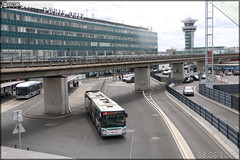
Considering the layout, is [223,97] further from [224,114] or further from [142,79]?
[142,79]

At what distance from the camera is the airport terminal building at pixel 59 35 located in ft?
236

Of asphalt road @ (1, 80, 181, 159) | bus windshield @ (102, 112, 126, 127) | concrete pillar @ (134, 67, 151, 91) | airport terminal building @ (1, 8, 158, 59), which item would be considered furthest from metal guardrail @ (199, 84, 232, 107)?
airport terminal building @ (1, 8, 158, 59)

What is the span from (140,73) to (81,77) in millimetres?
37465

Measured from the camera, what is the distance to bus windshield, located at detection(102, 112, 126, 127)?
76.0 feet

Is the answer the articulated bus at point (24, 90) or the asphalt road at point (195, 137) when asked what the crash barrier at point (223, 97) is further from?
the articulated bus at point (24, 90)

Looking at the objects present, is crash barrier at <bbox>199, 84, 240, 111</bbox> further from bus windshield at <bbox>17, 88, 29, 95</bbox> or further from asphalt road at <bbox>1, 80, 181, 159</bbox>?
bus windshield at <bbox>17, 88, 29, 95</bbox>

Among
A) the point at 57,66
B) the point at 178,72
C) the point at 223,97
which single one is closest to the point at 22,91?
the point at 57,66

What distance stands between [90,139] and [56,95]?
12659 millimetres

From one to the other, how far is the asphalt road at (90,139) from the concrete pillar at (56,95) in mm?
2470

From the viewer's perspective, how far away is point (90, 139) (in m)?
23.1

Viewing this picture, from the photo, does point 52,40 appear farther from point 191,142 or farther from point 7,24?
point 191,142

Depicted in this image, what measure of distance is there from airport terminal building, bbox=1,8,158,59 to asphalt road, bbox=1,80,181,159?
91.2ft

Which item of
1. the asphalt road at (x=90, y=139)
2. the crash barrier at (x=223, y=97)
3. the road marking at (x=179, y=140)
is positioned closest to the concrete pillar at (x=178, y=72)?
the crash barrier at (x=223, y=97)

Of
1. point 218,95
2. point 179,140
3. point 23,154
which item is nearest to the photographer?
point 23,154
